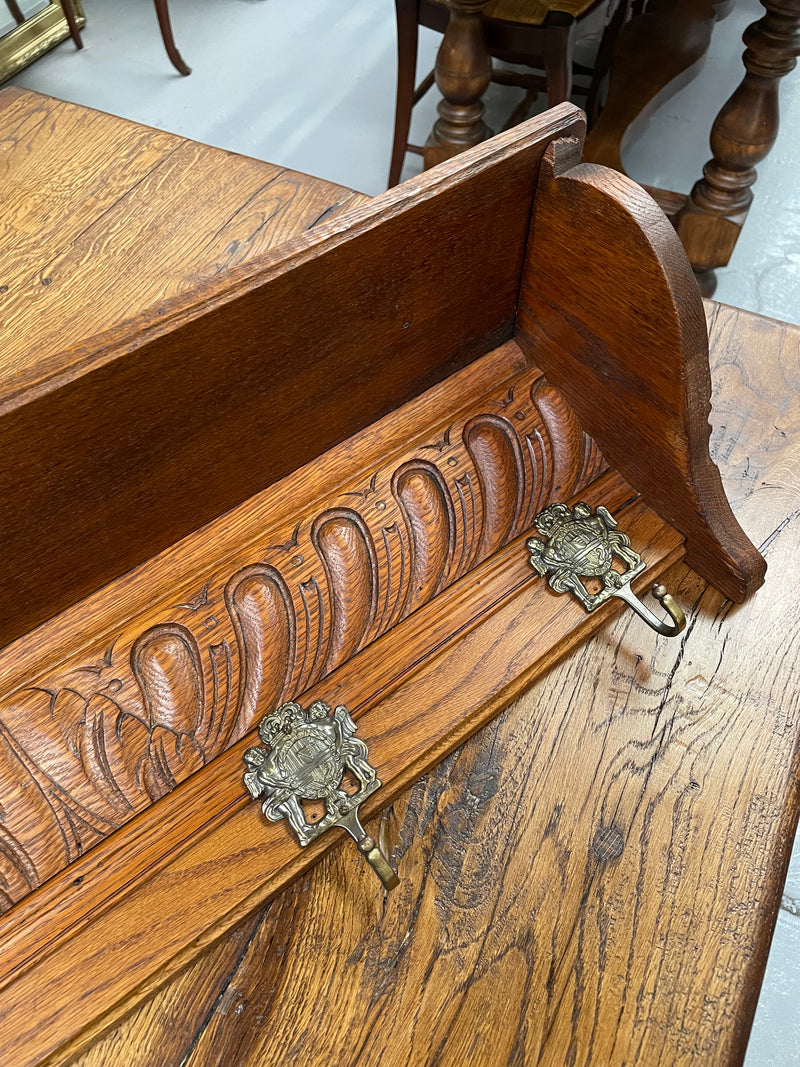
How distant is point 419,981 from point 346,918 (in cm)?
8

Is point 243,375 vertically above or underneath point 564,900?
above

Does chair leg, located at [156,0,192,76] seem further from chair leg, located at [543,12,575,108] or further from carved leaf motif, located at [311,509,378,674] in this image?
carved leaf motif, located at [311,509,378,674]

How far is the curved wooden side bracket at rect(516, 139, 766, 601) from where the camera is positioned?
0.84 metres

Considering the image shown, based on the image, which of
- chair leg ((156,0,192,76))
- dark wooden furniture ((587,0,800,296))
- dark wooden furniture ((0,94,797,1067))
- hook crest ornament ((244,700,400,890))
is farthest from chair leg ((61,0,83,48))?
hook crest ornament ((244,700,400,890))

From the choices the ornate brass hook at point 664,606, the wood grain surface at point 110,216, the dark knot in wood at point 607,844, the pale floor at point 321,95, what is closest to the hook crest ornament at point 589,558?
the ornate brass hook at point 664,606

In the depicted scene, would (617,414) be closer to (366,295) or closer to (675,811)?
(366,295)

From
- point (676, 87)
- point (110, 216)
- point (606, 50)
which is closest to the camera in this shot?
point (110, 216)

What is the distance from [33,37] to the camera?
3020mm

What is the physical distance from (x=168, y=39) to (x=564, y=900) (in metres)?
3.03

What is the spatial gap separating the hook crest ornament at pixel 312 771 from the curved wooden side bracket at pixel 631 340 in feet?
1.49

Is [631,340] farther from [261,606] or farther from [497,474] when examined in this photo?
[261,606]

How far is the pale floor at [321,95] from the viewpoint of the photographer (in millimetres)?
2586

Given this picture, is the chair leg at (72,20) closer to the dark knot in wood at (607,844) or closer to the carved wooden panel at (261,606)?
the carved wooden panel at (261,606)

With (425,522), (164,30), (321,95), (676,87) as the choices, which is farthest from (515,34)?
(425,522)
